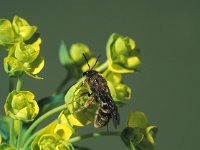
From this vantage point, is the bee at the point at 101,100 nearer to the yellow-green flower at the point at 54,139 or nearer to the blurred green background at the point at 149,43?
the yellow-green flower at the point at 54,139

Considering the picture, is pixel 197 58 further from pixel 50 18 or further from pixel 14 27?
pixel 14 27

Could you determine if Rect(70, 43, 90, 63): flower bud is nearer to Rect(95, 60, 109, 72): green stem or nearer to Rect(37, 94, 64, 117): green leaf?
Rect(95, 60, 109, 72): green stem

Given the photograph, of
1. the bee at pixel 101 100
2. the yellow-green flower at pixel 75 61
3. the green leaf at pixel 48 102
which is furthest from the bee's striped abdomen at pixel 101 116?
the yellow-green flower at pixel 75 61

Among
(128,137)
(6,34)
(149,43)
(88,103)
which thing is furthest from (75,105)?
(149,43)

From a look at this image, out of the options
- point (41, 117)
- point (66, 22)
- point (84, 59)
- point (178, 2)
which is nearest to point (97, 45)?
point (66, 22)

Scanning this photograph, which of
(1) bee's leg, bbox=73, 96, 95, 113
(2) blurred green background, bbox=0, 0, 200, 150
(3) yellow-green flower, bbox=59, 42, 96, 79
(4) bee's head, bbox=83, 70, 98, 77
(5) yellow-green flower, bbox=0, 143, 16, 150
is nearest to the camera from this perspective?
(5) yellow-green flower, bbox=0, 143, 16, 150

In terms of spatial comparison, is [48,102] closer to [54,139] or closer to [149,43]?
[54,139]

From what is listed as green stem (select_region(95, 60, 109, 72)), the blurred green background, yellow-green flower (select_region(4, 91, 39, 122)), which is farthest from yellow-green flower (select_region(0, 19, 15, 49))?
the blurred green background
